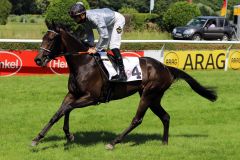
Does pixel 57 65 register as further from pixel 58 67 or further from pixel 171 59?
pixel 171 59

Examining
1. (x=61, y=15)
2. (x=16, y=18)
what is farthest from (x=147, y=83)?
(x=16, y=18)

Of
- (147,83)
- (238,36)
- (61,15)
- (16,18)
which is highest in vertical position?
(147,83)

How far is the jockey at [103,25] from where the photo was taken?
662 centimetres

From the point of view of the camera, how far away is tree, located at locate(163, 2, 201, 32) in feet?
116

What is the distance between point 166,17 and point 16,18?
1234 inches

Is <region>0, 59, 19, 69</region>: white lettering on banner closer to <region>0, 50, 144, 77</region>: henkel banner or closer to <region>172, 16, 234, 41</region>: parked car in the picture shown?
<region>0, 50, 144, 77</region>: henkel banner

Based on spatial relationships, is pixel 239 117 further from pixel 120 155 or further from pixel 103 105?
pixel 120 155

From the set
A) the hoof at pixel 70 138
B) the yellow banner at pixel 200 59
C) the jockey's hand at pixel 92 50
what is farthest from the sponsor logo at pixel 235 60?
the jockey's hand at pixel 92 50

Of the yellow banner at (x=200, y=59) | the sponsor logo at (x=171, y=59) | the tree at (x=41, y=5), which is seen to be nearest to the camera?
the sponsor logo at (x=171, y=59)

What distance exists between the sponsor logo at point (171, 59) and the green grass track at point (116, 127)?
333 cm

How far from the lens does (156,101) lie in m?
7.45

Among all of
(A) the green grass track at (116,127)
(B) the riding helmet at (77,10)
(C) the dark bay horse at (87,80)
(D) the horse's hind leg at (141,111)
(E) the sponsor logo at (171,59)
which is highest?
(B) the riding helmet at (77,10)

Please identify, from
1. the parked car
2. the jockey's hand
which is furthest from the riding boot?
the parked car

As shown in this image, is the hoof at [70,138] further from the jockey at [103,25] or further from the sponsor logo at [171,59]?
the sponsor logo at [171,59]
